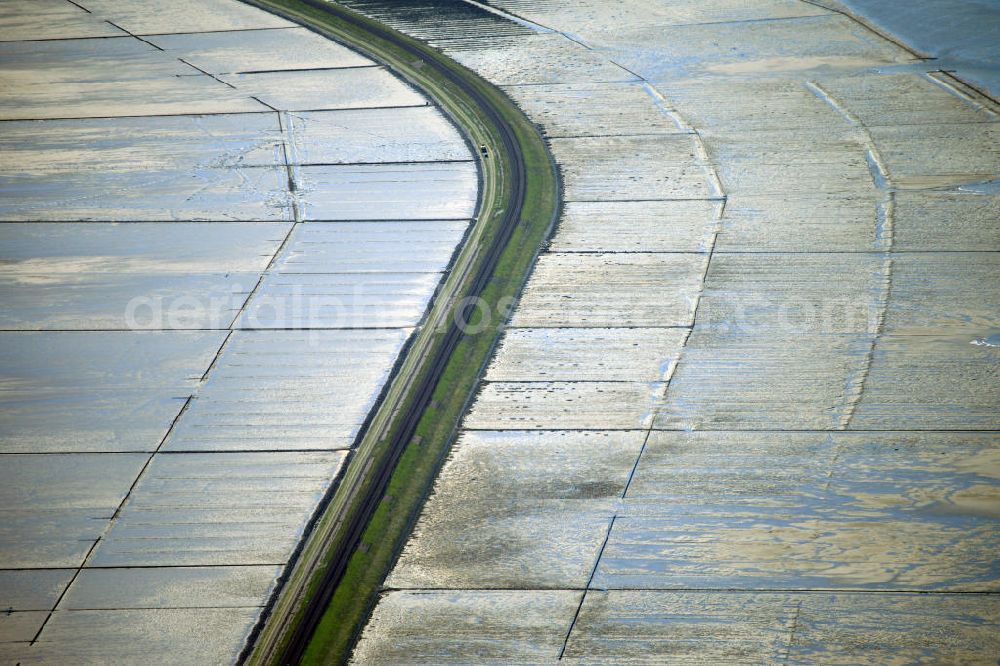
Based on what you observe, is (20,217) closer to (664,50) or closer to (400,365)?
(400,365)

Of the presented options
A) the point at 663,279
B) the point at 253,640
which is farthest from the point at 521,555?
the point at 663,279

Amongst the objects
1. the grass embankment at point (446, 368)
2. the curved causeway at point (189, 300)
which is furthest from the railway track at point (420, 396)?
the curved causeway at point (189, 300)

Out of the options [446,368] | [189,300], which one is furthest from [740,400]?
[189,300]

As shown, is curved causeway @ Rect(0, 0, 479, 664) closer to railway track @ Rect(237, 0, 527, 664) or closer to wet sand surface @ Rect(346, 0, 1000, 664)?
railway track @ Rect(237, 0, 527, 664)

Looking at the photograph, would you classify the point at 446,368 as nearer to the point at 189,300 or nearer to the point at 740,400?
A: the point at 740,400

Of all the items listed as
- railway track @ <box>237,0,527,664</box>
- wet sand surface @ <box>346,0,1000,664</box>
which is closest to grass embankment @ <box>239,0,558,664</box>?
railway track @ <box>237,0,527,664</box>

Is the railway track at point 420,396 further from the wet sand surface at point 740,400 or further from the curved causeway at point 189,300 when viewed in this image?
the wet sand surface at point 740,400
